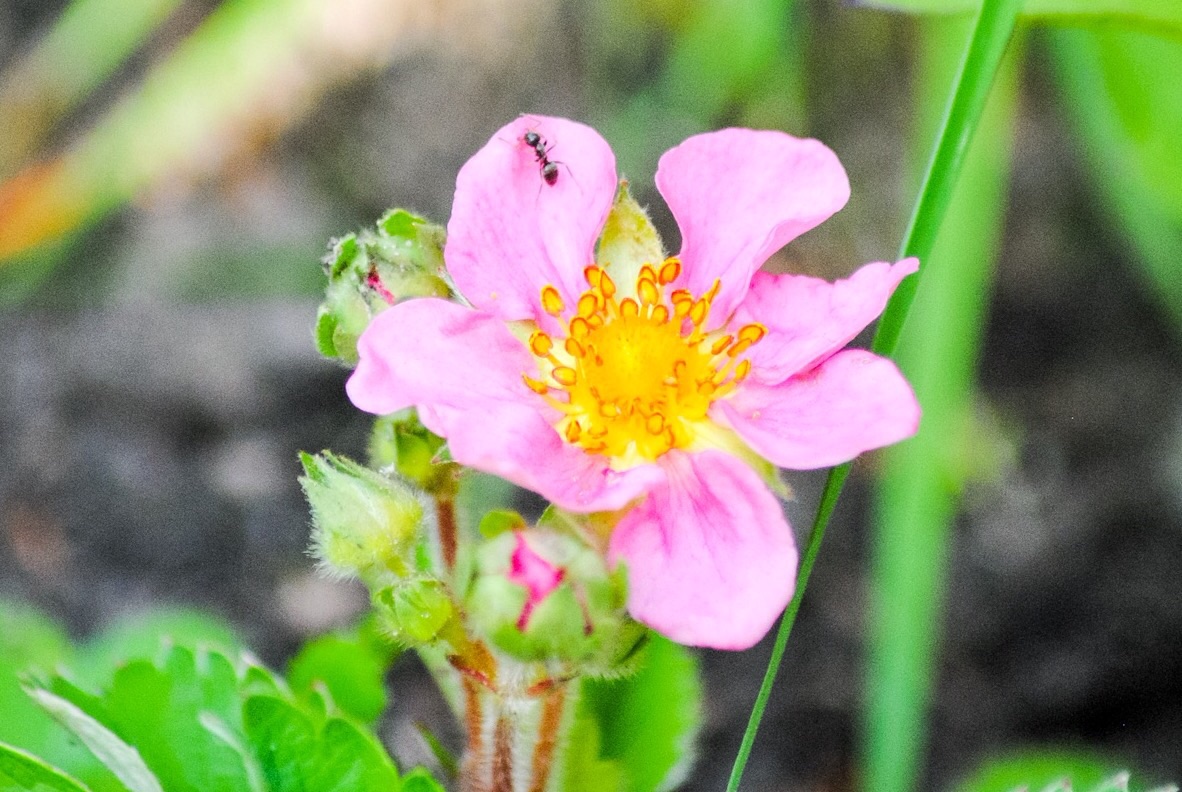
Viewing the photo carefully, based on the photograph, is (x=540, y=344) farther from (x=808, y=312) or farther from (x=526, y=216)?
(x=808, y=312)

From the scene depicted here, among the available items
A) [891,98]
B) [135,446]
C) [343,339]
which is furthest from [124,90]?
[343,339]

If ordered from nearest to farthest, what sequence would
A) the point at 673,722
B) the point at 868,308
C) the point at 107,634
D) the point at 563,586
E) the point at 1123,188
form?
1. the point at 563,586
2. the point at 868,308
3. the point at 673,722
4. the point at 107,634
5. the point at 1123,188

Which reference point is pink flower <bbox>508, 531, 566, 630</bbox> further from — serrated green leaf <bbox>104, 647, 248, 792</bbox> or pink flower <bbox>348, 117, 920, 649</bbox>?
serrated green leaf <bbox>104, 647, 248, 792</bbox>

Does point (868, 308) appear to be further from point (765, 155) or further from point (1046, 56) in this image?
point (1046, 56)

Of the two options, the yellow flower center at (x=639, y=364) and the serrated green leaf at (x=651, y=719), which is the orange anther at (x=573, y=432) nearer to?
the yellow flower center at (x=639, y=364)

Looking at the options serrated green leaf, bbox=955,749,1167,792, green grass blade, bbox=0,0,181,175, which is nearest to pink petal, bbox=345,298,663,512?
serrated green leaf, bbox=955,749,1167,792

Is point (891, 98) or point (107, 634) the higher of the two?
point (891, 98)
